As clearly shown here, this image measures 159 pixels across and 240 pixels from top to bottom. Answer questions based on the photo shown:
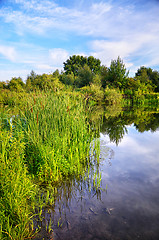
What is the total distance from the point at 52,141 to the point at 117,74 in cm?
3679

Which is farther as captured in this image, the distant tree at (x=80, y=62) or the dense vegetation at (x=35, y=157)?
the distant tree at (x=80, y=62)

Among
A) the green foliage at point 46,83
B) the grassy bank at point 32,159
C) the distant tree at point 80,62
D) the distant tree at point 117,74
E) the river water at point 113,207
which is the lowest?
the river water at point 113,207

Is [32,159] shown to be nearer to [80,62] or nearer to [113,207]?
[113,207]

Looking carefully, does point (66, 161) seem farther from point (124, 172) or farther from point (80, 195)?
point (124, 172)

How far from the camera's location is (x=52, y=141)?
4.46 metres

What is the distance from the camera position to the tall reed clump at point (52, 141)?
4125 mm

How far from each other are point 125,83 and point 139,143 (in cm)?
3156

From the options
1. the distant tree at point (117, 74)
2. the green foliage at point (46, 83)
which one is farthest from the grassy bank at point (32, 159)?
the distant tree at point (117, 74)

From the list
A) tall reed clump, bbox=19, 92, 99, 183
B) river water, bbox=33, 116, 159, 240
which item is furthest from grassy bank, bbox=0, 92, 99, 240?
river water, bbox=33, 116, 159, 240

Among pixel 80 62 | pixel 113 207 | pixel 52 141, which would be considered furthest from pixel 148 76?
pixel 113 207

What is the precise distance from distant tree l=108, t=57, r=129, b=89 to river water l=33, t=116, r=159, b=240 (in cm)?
3387

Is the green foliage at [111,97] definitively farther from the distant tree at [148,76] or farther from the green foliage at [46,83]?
the green foliage at [46,83]

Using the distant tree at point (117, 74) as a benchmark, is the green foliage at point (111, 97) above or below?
below

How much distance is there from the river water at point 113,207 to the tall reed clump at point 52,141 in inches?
22.7
